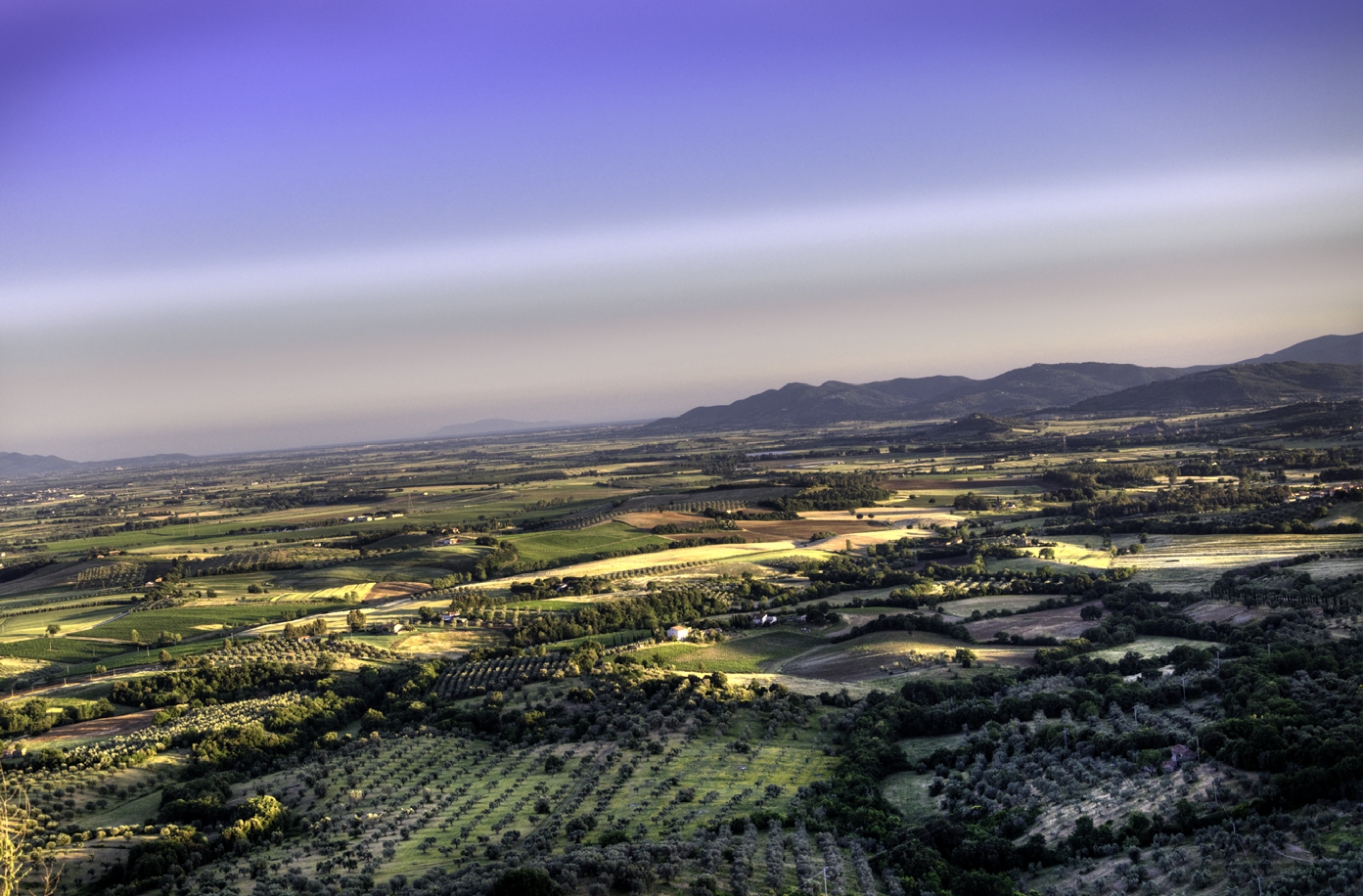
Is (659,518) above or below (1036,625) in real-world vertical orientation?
above

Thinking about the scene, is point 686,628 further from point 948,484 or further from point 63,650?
point 948,484

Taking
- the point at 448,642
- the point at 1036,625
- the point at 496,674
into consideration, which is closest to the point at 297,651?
the point at 448,642

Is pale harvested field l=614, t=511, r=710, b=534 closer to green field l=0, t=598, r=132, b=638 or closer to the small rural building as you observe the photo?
green field l=0, t=598, r=132, b=638

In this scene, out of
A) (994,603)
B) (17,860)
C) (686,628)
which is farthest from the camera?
(994,603)

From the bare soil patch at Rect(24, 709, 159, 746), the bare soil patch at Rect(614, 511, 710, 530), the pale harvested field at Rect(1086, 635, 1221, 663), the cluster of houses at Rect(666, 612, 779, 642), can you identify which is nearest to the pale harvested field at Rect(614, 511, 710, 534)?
the bare soil patch at Rect(614, 511, 710, 530)

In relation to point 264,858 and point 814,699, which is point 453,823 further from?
point 814,699

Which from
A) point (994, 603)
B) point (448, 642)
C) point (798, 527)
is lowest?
point (448, 642)
